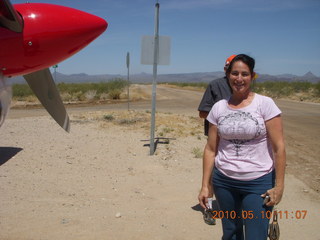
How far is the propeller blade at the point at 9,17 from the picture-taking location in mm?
1798

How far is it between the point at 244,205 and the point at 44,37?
5.50ft

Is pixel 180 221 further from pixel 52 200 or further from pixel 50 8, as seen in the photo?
pixel 50 8

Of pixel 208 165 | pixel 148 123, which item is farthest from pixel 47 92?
pixel 148 123

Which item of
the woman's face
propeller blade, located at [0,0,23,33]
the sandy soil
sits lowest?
the sandy soil

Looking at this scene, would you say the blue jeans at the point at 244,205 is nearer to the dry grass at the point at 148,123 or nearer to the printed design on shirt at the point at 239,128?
the printed design on shirt at the point at 239,128

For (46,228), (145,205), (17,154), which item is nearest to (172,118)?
(17,154)

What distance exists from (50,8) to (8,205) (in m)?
2.70

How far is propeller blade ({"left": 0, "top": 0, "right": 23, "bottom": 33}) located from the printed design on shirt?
1.41 m

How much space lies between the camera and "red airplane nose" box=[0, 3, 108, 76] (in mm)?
2012

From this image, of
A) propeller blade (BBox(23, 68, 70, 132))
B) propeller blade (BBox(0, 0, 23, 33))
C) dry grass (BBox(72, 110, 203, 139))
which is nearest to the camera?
propeller blade (BBox(0, 0, 23, 33))

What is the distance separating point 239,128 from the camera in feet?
6.76

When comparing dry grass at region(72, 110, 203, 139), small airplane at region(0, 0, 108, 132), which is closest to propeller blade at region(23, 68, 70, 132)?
small airplane at region(0, 0, 108, 132)

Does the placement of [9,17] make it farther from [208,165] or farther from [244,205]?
[244,205]

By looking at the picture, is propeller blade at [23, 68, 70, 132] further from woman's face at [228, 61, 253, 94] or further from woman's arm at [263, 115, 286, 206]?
woman's arm at [263, 115, 286, 206]
